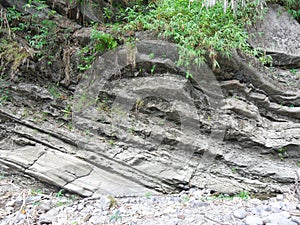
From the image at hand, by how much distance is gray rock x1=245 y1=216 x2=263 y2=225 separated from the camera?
256 cm

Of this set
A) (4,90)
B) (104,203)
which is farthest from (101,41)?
(104,203)

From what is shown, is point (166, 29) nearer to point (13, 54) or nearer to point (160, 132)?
point (160, 132)

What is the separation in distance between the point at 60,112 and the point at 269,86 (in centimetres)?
369

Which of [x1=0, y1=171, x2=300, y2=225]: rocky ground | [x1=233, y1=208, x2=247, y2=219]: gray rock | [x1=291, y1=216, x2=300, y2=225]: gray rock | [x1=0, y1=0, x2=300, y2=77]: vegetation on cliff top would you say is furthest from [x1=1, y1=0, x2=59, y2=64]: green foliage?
[x1=291, y1=216, x2=300, y2=225]: gray rock

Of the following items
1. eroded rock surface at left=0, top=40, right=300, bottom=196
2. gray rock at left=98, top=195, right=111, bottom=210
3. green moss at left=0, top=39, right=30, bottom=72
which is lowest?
gray rock at left=98, top=195, right=111, bottom=210

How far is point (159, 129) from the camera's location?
4.33 metres

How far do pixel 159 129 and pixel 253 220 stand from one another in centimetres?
210

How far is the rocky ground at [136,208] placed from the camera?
9.09 ft

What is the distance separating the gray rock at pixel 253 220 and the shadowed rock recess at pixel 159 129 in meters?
1.37

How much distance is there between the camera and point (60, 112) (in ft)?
14.5

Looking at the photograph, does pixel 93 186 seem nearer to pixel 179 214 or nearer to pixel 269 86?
pixel 179 214

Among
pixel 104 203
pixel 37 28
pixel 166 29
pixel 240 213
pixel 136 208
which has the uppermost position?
pixel 166 29

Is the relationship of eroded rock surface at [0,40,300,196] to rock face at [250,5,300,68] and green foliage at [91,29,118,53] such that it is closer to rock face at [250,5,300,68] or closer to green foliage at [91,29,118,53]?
green foliage at [91,29,118,53]

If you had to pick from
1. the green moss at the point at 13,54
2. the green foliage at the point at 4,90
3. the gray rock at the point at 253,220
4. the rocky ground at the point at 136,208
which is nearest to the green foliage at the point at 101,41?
the green moss at the point at 13,54
